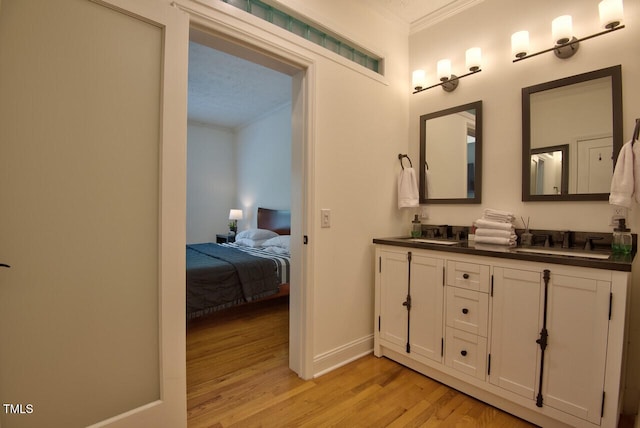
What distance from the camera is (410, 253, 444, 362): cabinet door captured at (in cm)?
190

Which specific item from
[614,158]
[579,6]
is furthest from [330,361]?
[579,6]

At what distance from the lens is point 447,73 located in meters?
2.31

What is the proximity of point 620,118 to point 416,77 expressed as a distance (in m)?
1.38

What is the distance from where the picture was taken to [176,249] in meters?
1.39

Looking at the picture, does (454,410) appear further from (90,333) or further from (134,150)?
(134,150)

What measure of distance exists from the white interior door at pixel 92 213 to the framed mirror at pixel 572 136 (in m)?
2.16

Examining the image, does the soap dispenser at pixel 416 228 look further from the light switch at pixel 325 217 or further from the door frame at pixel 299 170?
the door frame at pixel 299 170

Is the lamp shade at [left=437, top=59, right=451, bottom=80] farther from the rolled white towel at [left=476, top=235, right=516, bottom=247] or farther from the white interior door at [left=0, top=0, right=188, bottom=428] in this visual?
the white interior door at [left=0, top=0, right=188, bottom=428]

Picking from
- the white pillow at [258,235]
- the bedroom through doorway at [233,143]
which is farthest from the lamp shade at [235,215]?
the white pillow at [258,235]

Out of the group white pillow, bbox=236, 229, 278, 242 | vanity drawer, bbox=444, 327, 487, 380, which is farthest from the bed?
vanity drawer, bbox=444, 327, 487, 380

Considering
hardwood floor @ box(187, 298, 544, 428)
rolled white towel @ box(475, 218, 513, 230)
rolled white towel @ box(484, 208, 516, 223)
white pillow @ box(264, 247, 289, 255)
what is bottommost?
hardwood floor @ box(187, 298, 544, 428)

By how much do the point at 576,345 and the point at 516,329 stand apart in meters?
0.25

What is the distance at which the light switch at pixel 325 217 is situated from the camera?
201 centimetres

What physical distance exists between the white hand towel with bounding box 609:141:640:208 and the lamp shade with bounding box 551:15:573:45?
29.1 inches
